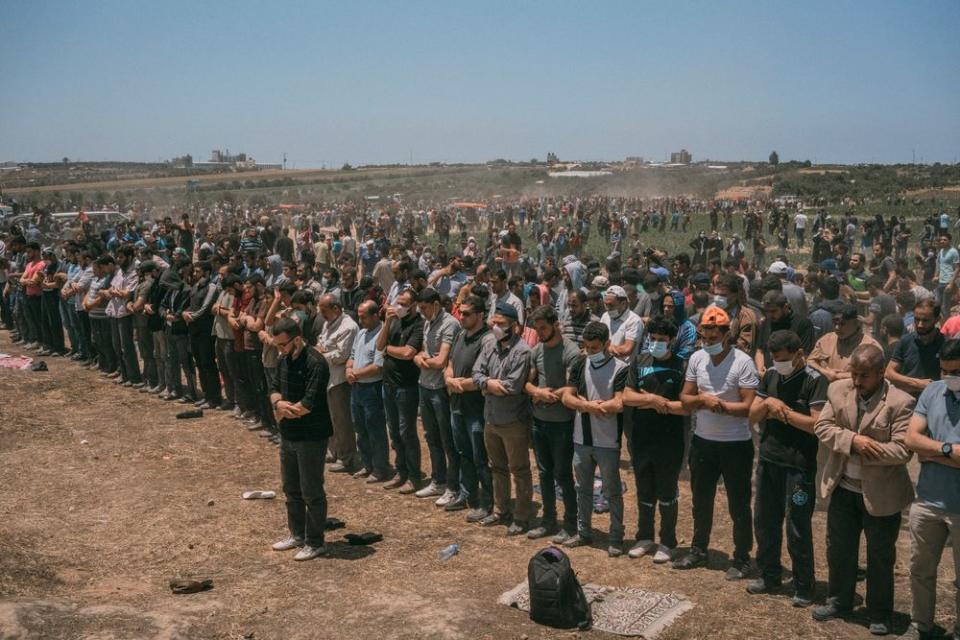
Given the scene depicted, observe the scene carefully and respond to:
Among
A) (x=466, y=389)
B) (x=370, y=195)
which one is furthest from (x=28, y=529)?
(x=370, y=195)

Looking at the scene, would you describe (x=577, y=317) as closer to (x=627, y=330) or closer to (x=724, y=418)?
(x=627, y=330)

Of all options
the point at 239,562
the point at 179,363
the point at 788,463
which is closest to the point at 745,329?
the point at 788,463

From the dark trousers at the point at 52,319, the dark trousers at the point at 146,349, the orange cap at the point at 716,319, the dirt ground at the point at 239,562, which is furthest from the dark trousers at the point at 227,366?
the orange cap at the point at 716,319

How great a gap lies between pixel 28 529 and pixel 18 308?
1069 cm

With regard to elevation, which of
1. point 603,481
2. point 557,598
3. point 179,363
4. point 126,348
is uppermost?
point 126,348

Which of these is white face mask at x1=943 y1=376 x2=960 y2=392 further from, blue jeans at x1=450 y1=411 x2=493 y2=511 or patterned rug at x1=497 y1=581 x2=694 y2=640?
blue jeans at x1=450 y1=411 x2=493 y2=511

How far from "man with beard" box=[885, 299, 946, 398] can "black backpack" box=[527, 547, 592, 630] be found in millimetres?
3937

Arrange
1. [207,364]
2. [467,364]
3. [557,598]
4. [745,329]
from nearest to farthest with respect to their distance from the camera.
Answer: [557,598]
[467,364]
[745,329]
[207,364]

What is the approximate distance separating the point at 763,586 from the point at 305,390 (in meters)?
3.91

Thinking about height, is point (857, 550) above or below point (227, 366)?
below

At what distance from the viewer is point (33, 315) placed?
17.4m

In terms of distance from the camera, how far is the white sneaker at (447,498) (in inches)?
358

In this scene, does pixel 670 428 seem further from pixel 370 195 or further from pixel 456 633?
pixel 370 195

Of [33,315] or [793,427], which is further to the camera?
[33,315]
